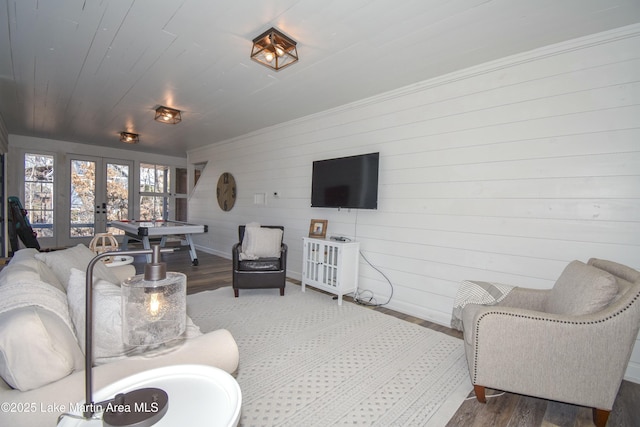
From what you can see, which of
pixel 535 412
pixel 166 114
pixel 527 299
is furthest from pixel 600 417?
pixel 166 114

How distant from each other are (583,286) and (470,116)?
5.51ft

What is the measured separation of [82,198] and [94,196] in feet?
0.73

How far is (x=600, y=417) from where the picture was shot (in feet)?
5.01

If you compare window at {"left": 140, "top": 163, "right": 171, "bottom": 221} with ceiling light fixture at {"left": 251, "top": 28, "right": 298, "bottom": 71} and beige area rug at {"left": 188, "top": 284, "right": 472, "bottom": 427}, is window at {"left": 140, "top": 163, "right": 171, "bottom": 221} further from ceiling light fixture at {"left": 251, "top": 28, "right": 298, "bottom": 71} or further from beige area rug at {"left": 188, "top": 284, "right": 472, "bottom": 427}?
ceiling light fixture at {"left": 251, "top": 28, "right": 298, "bottom": 71}

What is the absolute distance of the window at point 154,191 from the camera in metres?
7.32

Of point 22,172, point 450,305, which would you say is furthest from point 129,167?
point 450,305

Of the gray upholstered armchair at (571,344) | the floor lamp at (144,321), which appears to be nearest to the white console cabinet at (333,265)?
the gray upholstered armchair at (571,344)

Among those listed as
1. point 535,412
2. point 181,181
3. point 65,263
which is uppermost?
point 181,181

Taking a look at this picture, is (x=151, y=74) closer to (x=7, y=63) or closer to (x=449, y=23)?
(x=7, y=63)

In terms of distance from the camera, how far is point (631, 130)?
1988 millimetres

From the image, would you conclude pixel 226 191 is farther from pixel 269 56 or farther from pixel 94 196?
pixel 269 56

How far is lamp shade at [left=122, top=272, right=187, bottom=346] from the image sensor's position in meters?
0.81

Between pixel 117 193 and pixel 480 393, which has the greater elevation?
pixel 117 193

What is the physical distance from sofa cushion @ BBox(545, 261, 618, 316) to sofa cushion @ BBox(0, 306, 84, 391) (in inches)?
89.8
